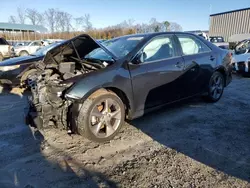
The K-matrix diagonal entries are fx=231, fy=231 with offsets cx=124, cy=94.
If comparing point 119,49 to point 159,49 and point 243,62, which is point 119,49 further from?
point 243,62

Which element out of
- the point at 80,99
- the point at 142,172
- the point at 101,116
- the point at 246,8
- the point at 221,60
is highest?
the point at 246,8

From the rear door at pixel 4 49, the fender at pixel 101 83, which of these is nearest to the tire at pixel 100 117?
the fender at pixel 101 83

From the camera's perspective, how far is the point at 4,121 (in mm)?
4293

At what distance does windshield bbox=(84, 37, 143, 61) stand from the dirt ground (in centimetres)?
124

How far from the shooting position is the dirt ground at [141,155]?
254 cm

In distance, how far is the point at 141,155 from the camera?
3068 millimetres

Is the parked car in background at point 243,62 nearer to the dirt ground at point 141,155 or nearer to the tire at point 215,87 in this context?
the tire at point 215,87

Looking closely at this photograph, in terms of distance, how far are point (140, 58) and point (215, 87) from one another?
2.35 metres

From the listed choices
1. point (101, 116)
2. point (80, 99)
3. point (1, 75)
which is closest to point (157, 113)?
point (101, 116)

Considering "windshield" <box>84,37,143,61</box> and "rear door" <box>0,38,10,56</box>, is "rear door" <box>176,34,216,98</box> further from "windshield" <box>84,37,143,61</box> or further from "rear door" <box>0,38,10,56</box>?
"rear door" <box>0,38,10,56</box>

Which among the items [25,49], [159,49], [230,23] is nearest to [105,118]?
[159,49]

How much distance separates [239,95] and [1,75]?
6388mm

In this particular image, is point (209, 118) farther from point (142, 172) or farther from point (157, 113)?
point (142, 172)

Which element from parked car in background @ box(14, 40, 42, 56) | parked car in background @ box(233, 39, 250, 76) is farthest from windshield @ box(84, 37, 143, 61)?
parked car in background @ box(14, 40, 42, 56)
